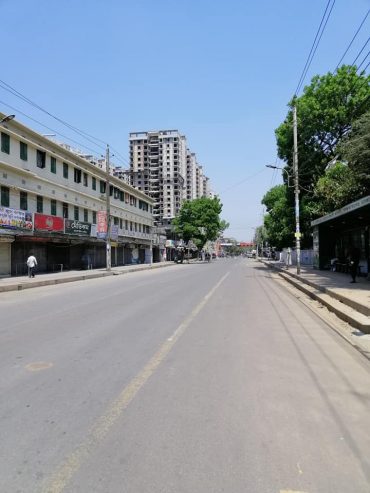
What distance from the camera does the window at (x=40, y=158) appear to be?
1396 inches

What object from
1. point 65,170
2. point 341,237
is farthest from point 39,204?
point 341,237

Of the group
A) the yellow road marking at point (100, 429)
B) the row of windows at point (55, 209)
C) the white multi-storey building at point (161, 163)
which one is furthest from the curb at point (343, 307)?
the white multi-storey building at point (161, 163)

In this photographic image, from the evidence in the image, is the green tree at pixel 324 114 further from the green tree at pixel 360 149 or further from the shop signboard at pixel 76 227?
the shop signboard at pixel 76 227

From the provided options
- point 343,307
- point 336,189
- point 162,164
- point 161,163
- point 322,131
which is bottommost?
point 343,307

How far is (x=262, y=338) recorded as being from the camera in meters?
9.41

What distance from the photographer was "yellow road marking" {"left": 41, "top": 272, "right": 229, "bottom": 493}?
3568 millimetres

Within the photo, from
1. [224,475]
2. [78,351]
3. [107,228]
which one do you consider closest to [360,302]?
[78,351]

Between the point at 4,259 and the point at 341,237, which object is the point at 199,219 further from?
the point at 4,259

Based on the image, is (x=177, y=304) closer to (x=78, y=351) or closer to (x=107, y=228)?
(x=78, y=351)

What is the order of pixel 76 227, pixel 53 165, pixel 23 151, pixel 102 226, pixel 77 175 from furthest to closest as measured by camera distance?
pixel 77 175, pixel 102 226, pixel 76 227, pixel 53 165, pixel 23 151

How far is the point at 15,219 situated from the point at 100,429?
89.8 ft

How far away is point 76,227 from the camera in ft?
131

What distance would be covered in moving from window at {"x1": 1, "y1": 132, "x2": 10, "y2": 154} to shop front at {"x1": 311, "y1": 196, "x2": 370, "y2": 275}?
2054 cm

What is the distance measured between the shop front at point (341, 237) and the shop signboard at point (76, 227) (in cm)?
1880
